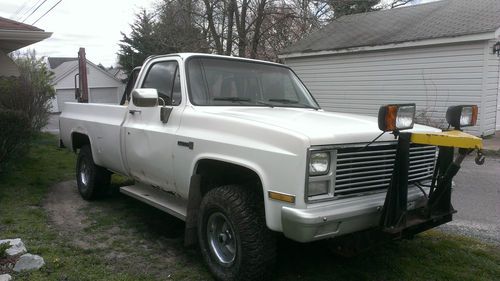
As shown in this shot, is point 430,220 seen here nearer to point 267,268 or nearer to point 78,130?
point 267,268

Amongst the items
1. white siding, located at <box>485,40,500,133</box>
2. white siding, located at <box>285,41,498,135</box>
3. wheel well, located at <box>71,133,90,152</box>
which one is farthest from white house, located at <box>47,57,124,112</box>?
wheel well, located at <box>71,133,90,152</box>

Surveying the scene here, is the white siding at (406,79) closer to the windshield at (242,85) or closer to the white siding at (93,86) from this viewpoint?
the windshield at (242,85)

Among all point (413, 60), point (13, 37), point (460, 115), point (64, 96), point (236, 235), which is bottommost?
point (64, 96)

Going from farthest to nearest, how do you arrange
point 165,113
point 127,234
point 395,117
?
point 127,234 < point 165,113 < point 395,117

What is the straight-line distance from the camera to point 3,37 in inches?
424

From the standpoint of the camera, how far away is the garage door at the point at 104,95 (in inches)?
1651

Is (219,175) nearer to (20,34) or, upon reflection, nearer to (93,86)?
(20,34)

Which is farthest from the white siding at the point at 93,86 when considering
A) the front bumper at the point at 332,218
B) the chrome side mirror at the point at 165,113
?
the front bumper at the point at 332,218

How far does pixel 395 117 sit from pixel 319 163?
630 mm

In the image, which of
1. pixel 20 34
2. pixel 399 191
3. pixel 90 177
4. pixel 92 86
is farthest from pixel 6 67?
pixel 92 86

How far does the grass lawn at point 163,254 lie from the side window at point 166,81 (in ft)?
4.92

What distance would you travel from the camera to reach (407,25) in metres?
15.5

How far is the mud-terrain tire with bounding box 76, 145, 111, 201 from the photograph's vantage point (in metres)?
6.42

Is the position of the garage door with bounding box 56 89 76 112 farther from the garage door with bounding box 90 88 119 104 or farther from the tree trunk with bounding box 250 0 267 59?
the tree trunk with bounding box 250 0 267 59
